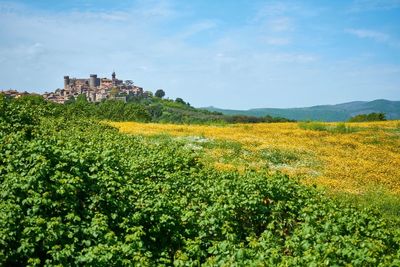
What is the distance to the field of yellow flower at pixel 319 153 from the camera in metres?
24.6

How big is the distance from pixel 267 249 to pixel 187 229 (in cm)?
269

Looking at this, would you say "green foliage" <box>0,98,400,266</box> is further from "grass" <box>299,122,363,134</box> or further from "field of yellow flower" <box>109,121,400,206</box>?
"grass" <box>299,122,363,134</box>

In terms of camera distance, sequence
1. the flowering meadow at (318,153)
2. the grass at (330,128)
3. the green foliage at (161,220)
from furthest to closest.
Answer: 1. the grass at (330,128)
2. the flowering meadow at (318,153)
3. the green foliage at (161,220)

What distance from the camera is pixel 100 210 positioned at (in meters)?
11.6

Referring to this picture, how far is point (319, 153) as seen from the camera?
3359 centimetres

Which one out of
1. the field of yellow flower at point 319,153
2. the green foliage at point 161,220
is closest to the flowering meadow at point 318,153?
the field of yellow flower at point 319,153

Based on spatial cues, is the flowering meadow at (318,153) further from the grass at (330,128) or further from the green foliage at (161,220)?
the green foliage at (161,220)

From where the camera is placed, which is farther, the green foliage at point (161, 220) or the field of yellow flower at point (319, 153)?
the field of yellow flower at point (319, 153)

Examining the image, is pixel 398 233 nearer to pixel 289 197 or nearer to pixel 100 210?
pixel 289 197

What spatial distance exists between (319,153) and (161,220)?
2482cm

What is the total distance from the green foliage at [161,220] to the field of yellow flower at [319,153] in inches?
344

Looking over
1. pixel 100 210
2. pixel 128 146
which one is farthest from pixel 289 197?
pixel 128 146

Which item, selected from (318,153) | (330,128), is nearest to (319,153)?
(318,153)

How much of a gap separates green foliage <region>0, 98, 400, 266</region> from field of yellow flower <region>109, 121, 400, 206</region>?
8.73 m
